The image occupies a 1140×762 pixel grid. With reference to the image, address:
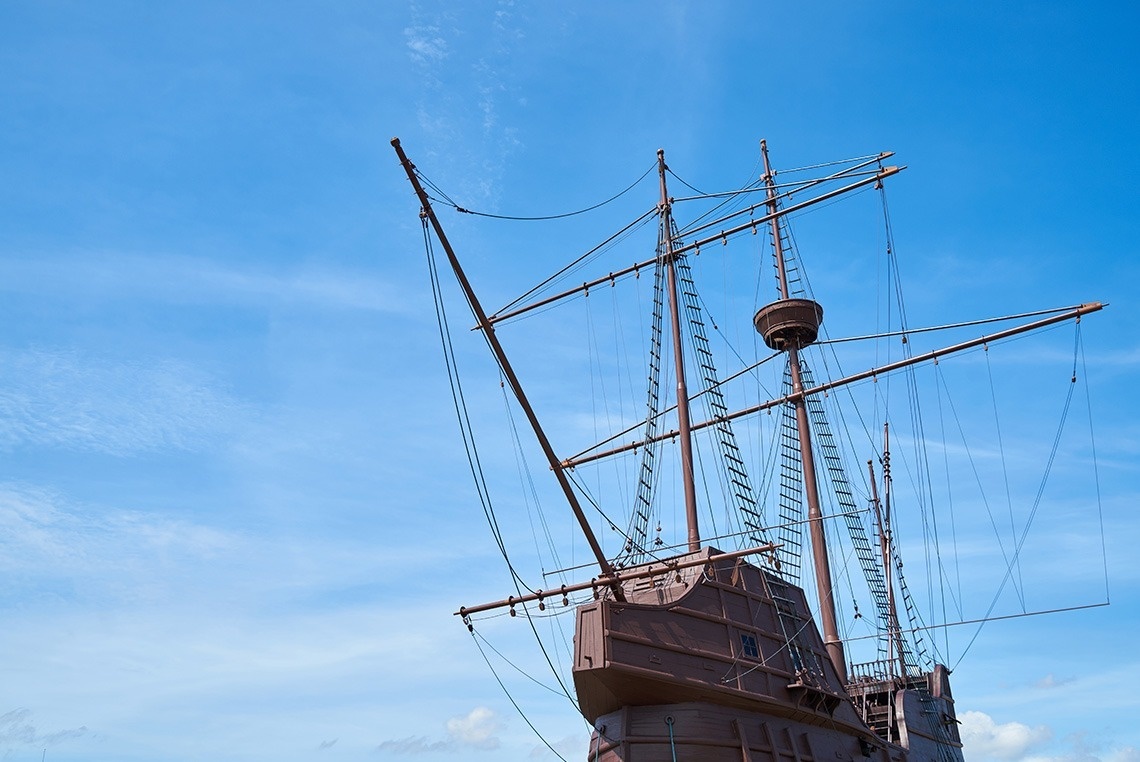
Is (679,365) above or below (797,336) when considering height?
below

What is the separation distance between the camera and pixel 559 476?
724 inches

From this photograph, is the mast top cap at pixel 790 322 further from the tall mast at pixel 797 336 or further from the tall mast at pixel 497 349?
the tall mast at pixel 497 349

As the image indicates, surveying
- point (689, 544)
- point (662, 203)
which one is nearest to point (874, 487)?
point (662, 203)

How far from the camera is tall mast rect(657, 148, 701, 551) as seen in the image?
2330cm

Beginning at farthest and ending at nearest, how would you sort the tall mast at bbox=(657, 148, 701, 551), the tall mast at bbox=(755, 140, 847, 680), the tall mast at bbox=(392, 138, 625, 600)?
1. the tall mast at bbox=(755, 140, 847, 680)
2. the tall mast at bbox=(657, 148, 701, 551)
3. the tall mast at bbox=(392, 138, 625, 600)

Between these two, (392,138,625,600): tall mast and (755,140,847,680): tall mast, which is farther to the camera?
(755,140,847,680): tall mast

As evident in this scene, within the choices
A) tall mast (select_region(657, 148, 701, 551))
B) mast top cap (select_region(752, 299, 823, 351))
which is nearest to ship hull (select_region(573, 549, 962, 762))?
tall mast (select_region(657, 148, 701, 551))

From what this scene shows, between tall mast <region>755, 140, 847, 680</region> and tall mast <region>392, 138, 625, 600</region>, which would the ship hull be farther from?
tall mast <region>755, 140, 847, 680</region>

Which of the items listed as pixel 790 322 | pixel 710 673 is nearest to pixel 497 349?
pixel 710 673

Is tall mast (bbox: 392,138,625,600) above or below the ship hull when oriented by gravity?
above

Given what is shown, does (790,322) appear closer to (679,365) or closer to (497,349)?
(679,365)

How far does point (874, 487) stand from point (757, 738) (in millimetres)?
27905

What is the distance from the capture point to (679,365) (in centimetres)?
2506

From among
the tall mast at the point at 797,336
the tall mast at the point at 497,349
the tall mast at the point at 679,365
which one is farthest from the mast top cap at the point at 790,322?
the tall mast at the point at 497,349
